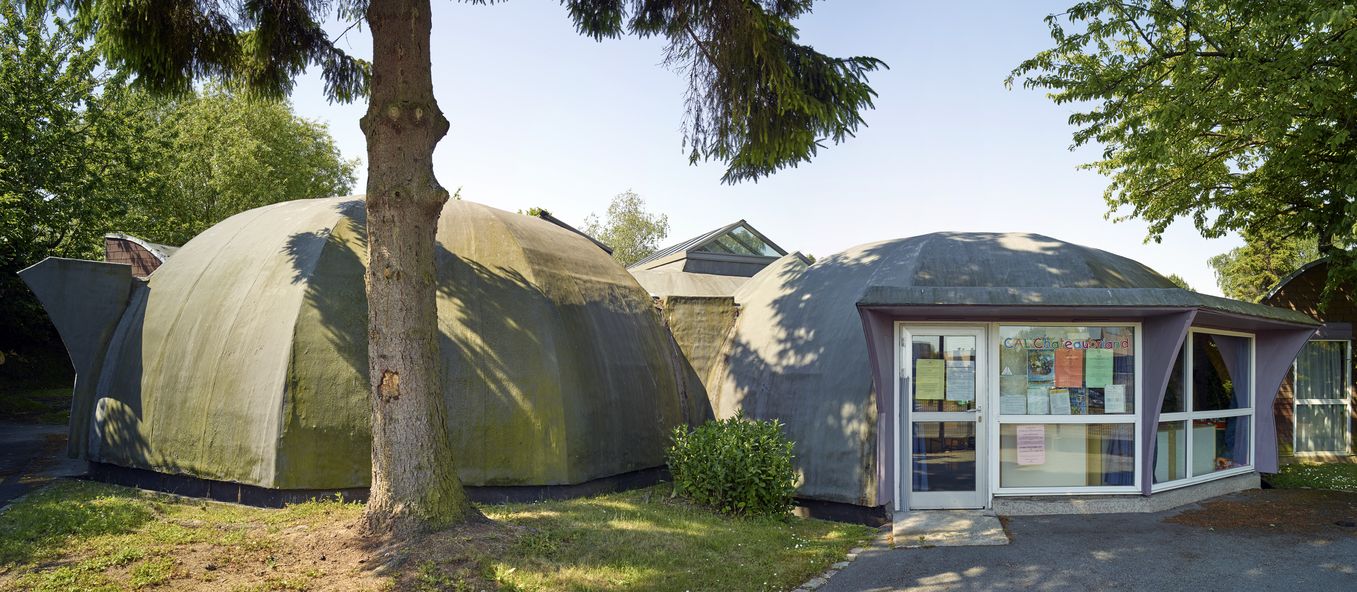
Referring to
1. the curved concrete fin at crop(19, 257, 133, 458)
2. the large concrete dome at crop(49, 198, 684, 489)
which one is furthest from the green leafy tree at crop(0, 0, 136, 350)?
the large concrete dome at crop(49, 198, 684, 489)

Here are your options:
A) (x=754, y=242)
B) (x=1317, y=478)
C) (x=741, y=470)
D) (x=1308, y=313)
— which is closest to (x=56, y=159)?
(x=754, y=242)

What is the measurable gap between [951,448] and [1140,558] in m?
2.34

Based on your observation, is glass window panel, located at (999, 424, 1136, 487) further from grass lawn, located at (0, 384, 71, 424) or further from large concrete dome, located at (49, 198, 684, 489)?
grass lawn, located at (0, 384, 71, 424)

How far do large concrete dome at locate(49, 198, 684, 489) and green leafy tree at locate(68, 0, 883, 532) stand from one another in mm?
2229

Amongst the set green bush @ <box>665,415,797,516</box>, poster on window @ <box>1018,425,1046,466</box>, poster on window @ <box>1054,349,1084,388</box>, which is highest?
poster on window @ <box>1054,349,1084,388</box>

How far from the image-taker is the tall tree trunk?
7.18 metres

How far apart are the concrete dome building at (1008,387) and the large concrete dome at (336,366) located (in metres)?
2.62

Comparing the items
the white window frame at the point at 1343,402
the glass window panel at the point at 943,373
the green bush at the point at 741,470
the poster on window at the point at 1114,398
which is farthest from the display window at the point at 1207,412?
the white window frame at the point at 1343,402

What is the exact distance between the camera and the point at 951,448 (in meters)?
9.29

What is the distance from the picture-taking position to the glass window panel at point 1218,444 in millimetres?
10188

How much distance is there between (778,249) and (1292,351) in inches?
512

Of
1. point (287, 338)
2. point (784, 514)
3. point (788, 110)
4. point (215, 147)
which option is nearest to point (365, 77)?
point (287, 338)

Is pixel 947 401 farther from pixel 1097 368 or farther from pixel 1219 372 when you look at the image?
pixel 1219 372

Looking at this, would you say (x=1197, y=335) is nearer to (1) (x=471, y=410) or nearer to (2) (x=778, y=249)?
(1) (x=471, y=410)
